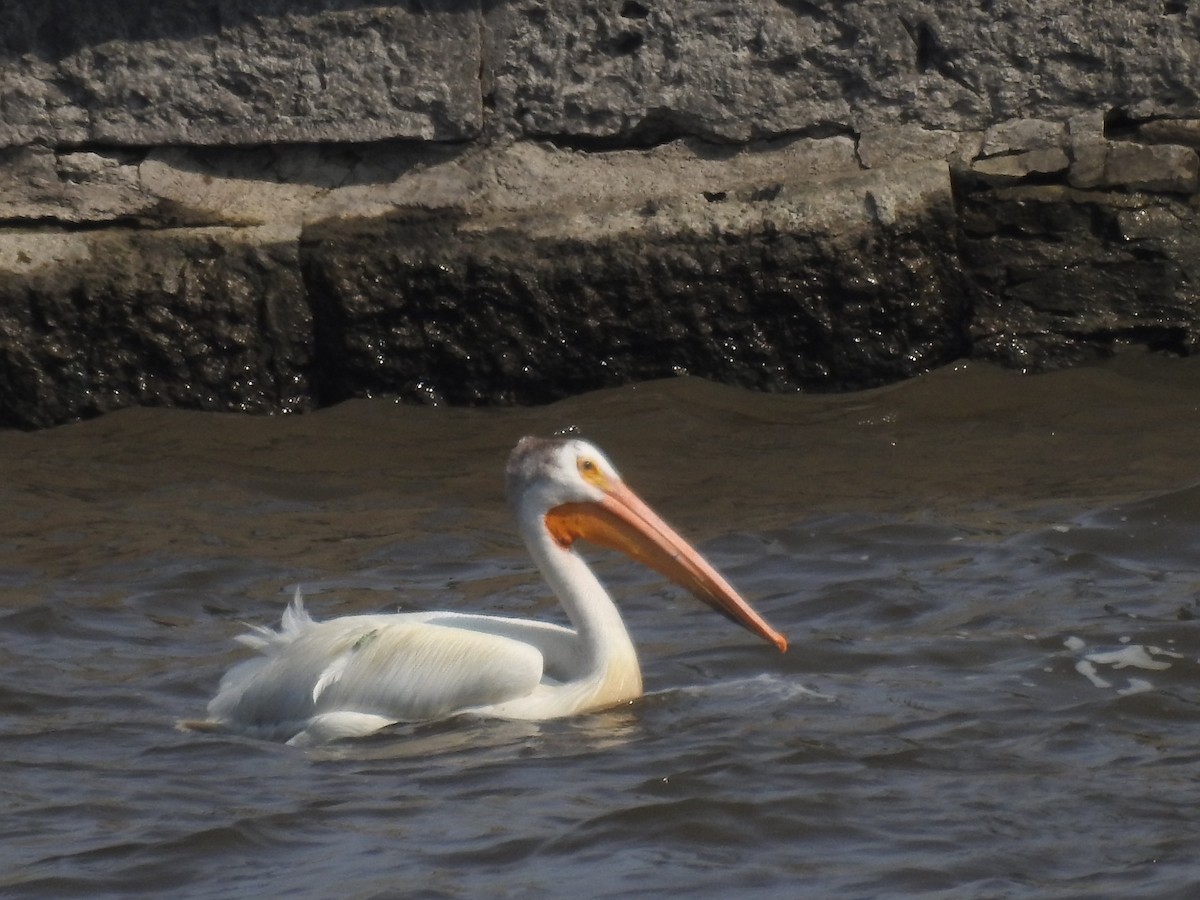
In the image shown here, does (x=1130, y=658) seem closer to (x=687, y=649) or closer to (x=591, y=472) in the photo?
(x=687, y=649)

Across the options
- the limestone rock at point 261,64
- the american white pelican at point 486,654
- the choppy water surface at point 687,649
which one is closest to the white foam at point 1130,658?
the choppy water surface at point 687,649

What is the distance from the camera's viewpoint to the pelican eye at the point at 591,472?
4.89 metres

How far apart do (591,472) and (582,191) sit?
199 centimetres

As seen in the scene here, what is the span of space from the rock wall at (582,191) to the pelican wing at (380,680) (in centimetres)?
223

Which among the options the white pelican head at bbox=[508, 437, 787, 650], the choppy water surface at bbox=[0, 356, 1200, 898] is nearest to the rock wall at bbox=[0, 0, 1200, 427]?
the choppy water surface at bbox=[0, 356, 1200, 898]

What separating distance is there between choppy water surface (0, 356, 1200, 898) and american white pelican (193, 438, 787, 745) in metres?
0.09

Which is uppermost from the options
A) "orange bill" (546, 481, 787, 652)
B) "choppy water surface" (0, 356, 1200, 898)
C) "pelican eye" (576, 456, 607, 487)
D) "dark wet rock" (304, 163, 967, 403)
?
"dark wet rock" (304, 163, 967, 403)

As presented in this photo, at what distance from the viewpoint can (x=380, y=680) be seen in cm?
460

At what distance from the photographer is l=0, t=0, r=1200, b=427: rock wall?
21.5ft

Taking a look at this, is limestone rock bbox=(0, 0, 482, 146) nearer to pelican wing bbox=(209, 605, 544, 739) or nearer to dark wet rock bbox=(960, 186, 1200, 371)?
dark wet rock bbox=(960, 186, 1200, 371)

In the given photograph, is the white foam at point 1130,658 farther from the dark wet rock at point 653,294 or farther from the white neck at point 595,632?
the dark wet rock at point 653,294

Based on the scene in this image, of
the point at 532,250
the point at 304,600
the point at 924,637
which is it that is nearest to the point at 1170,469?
the point at 924,637

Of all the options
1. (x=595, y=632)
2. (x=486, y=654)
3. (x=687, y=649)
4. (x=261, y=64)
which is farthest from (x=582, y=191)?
(x=486, y=654)

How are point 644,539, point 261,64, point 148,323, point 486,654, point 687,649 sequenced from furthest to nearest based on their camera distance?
point 148,323 → point 261,64 → point 687,649 → point 644,539 → point 486,654
